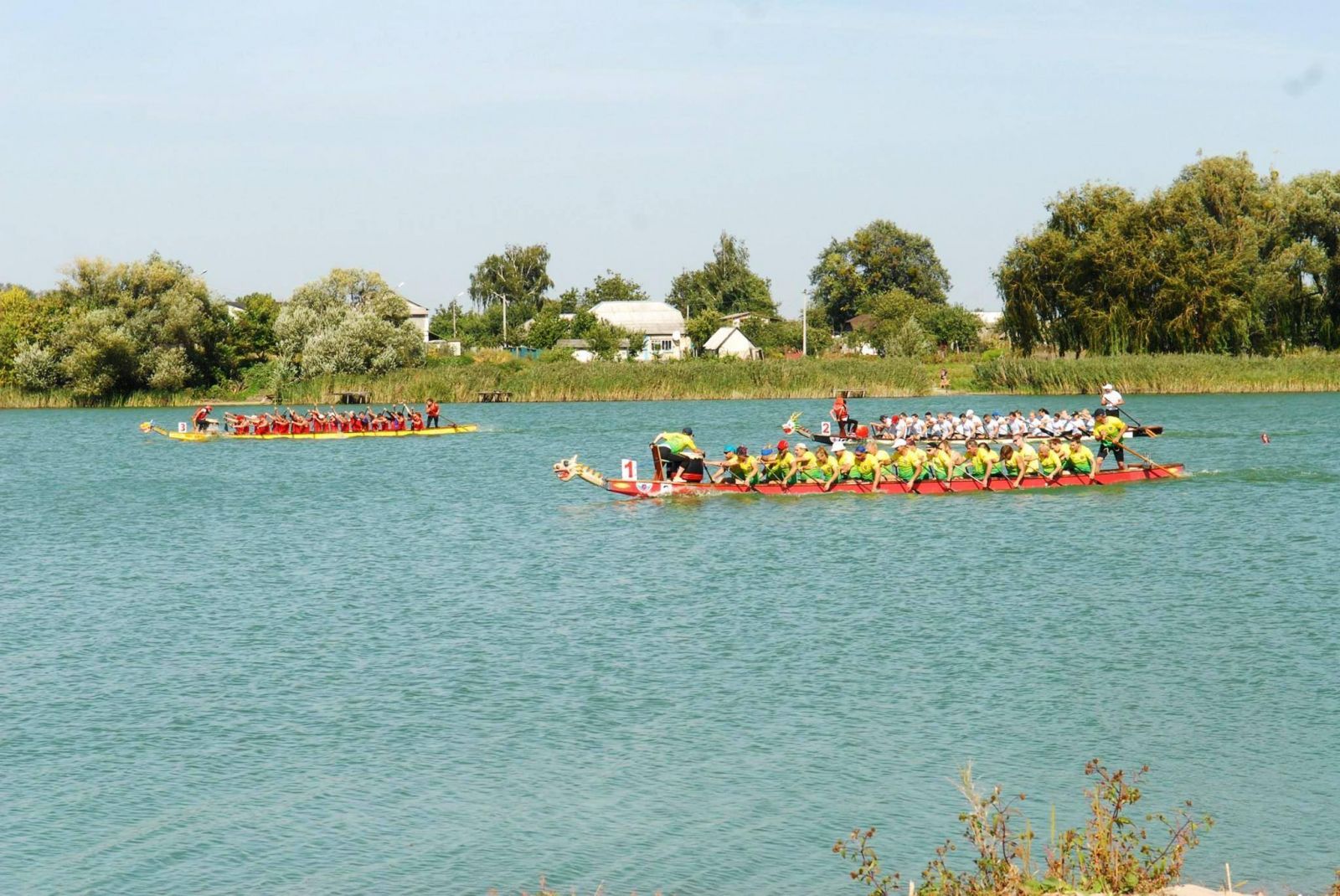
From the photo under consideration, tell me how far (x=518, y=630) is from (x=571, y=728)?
5.04m

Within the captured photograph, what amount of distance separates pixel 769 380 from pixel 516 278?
78543 millimetres

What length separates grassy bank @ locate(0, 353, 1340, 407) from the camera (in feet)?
211

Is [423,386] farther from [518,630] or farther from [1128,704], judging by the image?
[1128,704]

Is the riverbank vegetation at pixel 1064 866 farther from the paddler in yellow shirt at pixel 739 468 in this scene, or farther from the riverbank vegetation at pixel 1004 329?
the riverbank vegetation at pixel 1004 329

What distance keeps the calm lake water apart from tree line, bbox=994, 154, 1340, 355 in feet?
119

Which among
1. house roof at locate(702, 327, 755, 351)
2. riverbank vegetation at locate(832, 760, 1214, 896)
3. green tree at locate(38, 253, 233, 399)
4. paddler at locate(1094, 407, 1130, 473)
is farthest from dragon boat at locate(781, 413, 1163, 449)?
house roof at locate(702, 327, 755, 351)

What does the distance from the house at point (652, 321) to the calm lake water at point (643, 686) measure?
91.3 m

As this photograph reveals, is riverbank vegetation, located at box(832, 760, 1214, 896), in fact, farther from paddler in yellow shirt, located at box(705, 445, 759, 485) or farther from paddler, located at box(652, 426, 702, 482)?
paddler, located at box(652, 426, 702, 482)

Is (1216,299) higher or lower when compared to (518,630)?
higher

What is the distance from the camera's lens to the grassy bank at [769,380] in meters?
64.4

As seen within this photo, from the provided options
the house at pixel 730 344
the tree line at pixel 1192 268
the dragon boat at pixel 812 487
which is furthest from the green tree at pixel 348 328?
the dragon boat at pixel 812 487

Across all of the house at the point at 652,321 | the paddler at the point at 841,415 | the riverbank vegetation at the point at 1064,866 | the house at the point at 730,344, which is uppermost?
the house at the point at 652,321

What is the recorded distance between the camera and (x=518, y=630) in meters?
19.4

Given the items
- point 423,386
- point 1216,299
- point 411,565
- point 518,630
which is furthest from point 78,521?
point 1216,299
